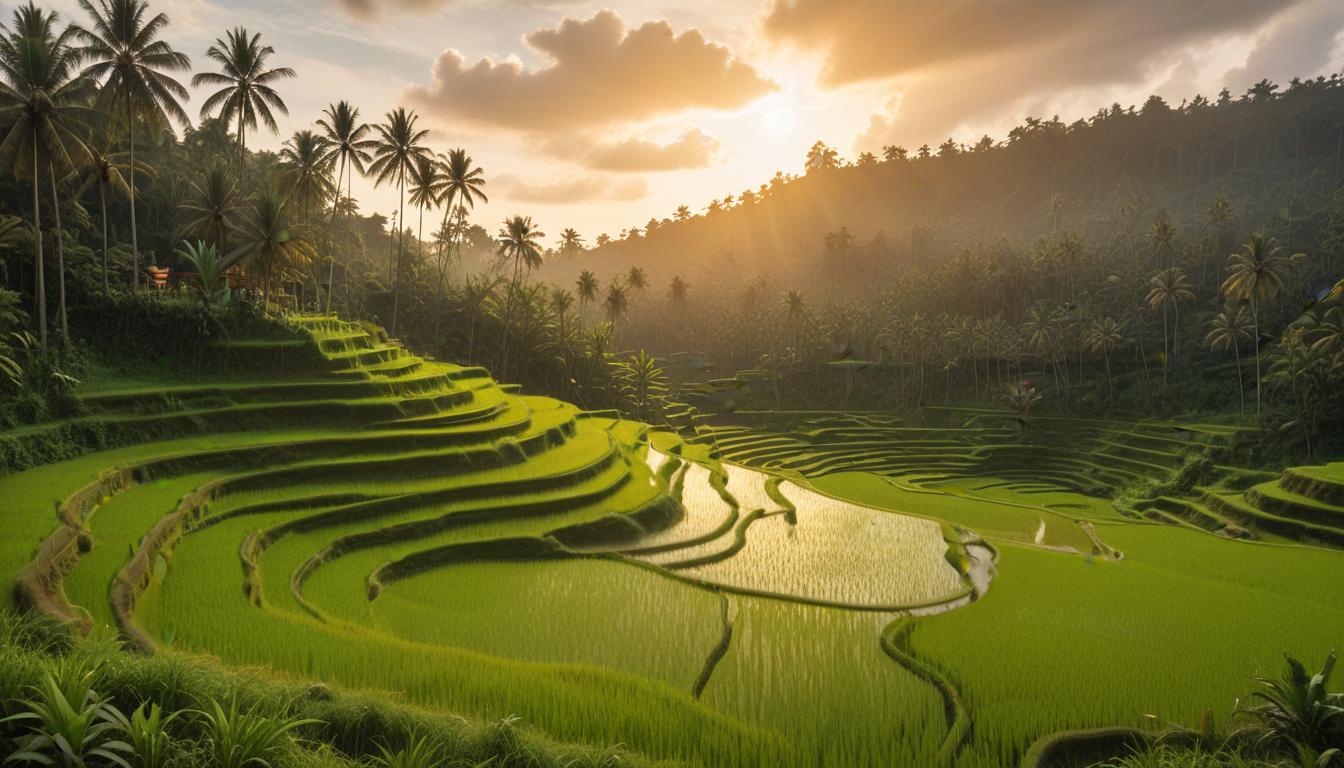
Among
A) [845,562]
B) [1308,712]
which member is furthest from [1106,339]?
[1308,712]

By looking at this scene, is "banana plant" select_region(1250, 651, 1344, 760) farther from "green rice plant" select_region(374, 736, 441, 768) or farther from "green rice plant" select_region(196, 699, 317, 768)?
"green rice plant" select_region(196, 699, 317, 768)

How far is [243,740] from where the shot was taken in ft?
18.9

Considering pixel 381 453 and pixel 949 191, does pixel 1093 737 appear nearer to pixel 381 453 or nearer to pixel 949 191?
pixel 381 453

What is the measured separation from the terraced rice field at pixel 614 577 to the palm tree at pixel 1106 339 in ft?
97.0

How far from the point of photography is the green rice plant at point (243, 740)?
5.62m

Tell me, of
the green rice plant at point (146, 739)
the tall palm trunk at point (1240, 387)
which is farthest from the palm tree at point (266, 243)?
the tall palm trunk at point (1240, 387)

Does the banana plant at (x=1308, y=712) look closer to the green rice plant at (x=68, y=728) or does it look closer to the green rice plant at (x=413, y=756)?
the green rice plant at (x=413, y=756)

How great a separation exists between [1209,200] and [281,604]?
379ft

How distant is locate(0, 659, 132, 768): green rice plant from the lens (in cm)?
526

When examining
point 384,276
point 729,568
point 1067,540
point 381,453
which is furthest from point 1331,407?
point 384,276

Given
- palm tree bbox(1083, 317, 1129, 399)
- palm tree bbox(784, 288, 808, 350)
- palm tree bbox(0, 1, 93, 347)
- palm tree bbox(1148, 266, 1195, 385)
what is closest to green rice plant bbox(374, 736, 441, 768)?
palm tree bbox(0, 1, 93, 347)

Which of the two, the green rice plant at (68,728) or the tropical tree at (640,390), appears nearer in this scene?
the green rice plant at (68,728)

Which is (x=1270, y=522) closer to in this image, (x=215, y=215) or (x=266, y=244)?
(x=266, y=244)

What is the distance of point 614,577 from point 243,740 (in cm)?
1015
